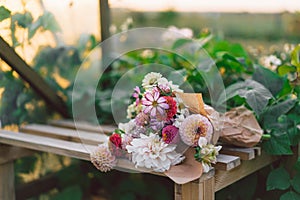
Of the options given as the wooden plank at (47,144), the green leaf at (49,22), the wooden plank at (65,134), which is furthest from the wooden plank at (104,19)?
the wooden plank at (47,144)

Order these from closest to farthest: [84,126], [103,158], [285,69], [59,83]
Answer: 1. [103,158]
2. [285,69]
3. [84,126]
4. [59,83]

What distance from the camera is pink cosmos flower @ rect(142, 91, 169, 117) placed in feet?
4.81

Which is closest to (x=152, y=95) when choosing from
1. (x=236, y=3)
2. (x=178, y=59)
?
(x=178, y=59)

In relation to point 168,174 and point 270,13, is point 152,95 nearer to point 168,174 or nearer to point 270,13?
point 168,174

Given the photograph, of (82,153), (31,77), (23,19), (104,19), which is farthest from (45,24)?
(82,153)

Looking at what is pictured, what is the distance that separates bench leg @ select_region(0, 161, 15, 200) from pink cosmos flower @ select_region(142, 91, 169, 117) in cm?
76

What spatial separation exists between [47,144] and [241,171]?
66cm

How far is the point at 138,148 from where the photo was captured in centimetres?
148

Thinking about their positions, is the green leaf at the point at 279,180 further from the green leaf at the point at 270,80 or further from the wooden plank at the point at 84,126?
the wooden plank at the point at 84,126

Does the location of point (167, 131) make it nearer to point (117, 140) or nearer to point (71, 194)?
point (117, 140)

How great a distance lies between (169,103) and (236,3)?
9.98 ft

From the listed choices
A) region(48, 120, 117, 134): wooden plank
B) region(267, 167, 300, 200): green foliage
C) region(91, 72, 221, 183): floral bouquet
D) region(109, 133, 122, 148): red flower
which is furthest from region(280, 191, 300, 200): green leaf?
region(48, 120, 117, 134): wooden plank

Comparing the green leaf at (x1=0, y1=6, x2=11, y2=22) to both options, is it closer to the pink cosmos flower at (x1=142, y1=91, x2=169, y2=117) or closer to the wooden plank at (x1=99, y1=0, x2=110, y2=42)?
the wooden plank at (x1=99, y1=0, x2=110, y2=42)

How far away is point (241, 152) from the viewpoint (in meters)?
1.63
